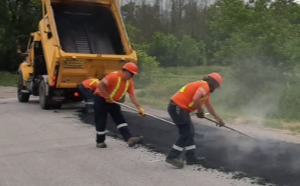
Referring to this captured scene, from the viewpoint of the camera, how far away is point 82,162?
6719 mm

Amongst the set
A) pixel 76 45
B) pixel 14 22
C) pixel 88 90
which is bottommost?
pixel 88 90

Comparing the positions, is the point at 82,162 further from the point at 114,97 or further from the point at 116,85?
the point at 116,85

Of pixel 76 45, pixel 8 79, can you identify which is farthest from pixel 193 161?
pixel 8 79

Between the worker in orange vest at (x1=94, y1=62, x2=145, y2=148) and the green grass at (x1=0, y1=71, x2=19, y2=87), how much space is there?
70.7 feet

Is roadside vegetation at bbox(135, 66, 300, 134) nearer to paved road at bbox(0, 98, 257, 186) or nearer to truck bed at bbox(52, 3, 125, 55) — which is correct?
truck bed at bbox(52, 3, 125, 55)

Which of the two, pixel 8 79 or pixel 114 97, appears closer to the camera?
pixel 114 97

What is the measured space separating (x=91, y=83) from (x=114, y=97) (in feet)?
13.0

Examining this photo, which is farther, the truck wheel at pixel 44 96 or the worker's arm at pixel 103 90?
the truck wheel at pixel 44 96

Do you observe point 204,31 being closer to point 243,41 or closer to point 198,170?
point 243,41

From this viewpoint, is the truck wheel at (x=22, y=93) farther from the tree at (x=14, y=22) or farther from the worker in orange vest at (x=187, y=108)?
the tree at (x=14, y=22)

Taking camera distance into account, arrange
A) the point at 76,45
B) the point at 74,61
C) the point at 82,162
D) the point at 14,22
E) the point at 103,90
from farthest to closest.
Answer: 1. the point at 14,22
2. the point at 76,45
3. the point at 74,61
4. the point at 103,90
5. the point at 82,162

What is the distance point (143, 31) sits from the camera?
45281mm

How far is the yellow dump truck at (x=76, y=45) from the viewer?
12305 millimetres

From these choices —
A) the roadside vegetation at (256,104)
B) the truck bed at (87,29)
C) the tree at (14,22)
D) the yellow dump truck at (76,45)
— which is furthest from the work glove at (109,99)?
the tree at (14,22)
